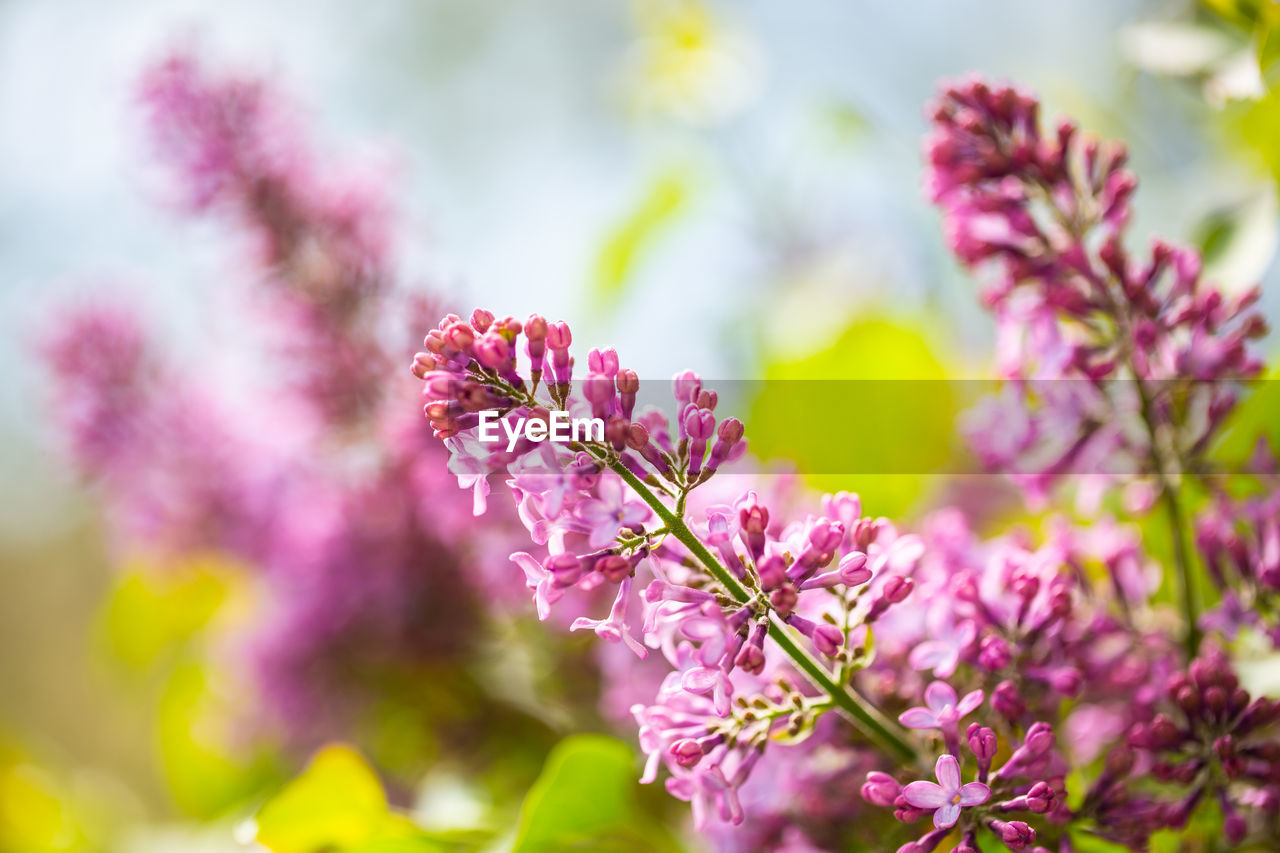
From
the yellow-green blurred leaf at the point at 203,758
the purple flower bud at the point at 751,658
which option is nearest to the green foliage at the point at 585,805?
the purple flower bud at the point at 751,658

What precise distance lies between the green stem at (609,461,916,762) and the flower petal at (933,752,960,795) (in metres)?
0.03

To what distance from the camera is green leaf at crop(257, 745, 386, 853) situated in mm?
406

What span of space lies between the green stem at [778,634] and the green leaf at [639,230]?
464mm

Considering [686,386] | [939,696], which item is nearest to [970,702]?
[939,696]

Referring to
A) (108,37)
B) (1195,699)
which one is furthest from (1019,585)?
(108,37)

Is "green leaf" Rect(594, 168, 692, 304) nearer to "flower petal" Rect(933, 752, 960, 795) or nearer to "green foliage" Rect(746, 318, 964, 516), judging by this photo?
"green foliage" Rect(746, 318, 964, 516)

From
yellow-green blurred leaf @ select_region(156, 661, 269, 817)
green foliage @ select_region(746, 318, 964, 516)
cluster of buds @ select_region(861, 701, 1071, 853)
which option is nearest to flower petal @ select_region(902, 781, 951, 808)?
cluster of buds @ select_region(861, 701, 1071, 853)

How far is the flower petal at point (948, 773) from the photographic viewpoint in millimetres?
256

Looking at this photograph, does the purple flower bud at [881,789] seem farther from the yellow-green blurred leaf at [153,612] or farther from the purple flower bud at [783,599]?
the yellow-green blurred leaf at [153,612]

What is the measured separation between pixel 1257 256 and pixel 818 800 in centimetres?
27

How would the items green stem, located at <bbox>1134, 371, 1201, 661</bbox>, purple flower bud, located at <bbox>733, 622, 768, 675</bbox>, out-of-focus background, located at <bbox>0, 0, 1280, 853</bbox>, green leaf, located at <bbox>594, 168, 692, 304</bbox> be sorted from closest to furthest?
1. purple flower bud, located at <bbox>733, 622, 768, 675</bbox>
2. green stem, located at <bbox>1134, 371, 1201, 661</bbox>
3. out-of-focus background, located at <bbox>0, 0, 1280, 853</bbox>
4. green leaf, located at <bbox>594, 168, 692, 304</bbox>

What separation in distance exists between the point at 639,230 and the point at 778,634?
1.59ft

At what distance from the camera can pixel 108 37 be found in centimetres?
238

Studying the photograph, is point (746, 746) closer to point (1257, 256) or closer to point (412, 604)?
point (1257, 256)
